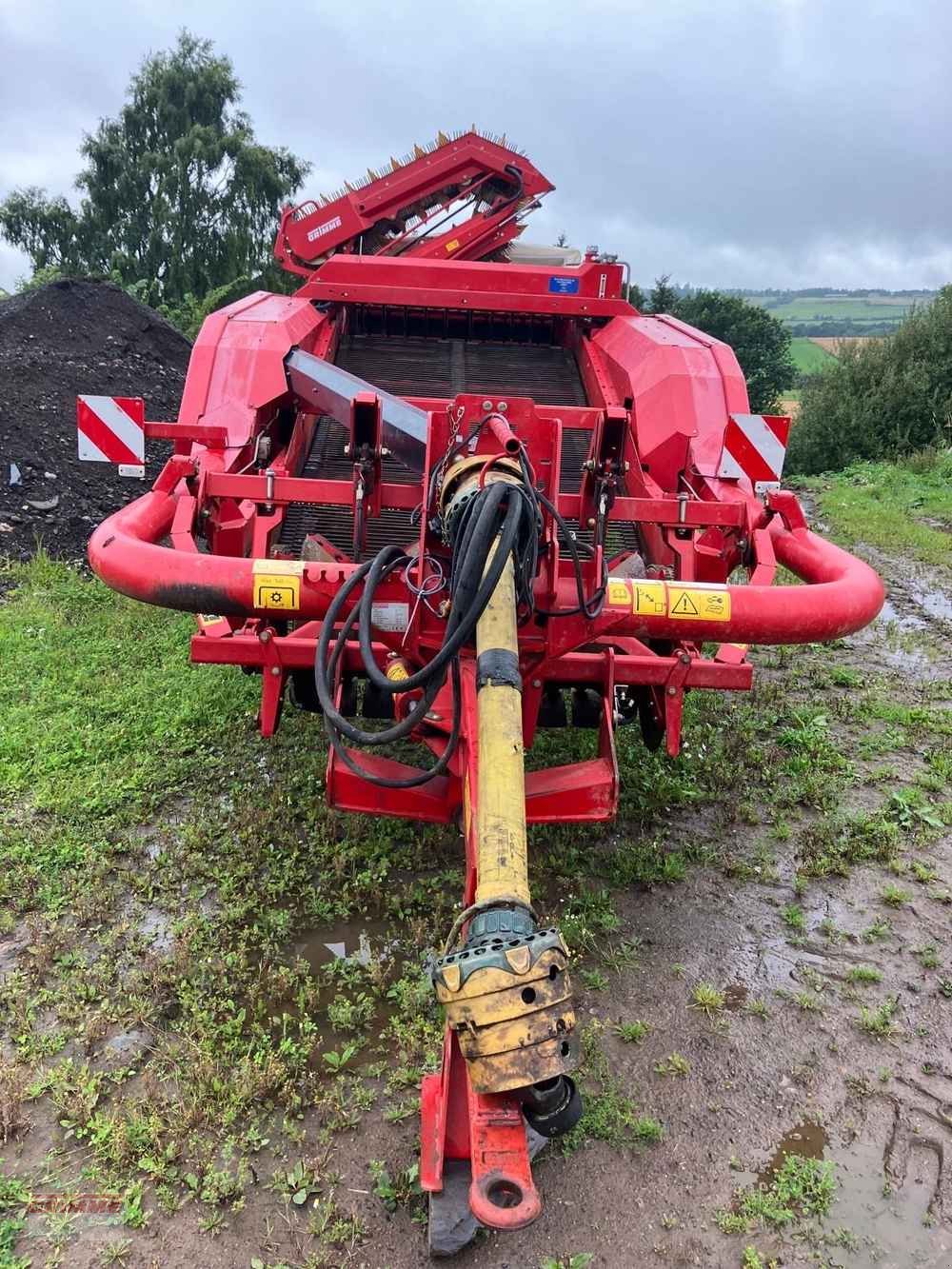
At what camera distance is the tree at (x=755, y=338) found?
21375 millimetres

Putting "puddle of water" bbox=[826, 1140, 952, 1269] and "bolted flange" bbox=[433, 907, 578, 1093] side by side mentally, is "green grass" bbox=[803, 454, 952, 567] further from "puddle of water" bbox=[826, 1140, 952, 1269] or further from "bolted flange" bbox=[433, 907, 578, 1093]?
"bolted flange" bbox=[433, 907, 578, 1093]

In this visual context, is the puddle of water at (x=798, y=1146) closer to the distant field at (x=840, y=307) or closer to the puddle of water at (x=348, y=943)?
the puddle of water at (x=348, y=943)

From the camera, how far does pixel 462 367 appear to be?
5.37 meters

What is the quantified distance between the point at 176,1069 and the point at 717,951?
65.4 inches

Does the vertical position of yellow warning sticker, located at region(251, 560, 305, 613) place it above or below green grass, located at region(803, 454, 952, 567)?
above

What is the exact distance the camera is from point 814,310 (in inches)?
2739

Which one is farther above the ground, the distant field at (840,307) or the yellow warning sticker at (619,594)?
the distant field at (840,307)

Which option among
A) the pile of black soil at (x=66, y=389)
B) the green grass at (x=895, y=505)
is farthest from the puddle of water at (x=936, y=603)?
the pile of black soil at (x=66, y=389)

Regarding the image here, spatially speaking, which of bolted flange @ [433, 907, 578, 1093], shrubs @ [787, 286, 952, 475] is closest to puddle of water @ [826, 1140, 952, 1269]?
bolted flange @ [433, 907, 578, 1093]

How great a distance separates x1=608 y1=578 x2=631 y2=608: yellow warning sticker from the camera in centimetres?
241

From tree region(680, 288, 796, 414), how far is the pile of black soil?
48.4 ft

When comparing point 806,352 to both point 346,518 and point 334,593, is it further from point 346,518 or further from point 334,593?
point 334,593

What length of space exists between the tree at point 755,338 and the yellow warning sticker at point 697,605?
2029 cm

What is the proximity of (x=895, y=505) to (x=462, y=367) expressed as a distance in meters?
7.24
